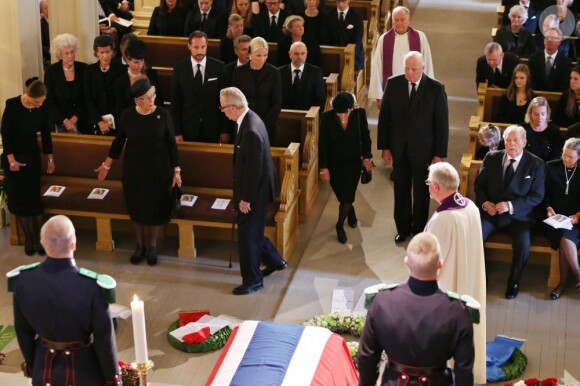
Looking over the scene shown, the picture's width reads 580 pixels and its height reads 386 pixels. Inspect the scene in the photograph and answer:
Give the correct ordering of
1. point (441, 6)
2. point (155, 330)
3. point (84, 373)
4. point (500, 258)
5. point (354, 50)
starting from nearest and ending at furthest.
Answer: point (84, 373), point (155, 330), point (500, 258), point (354, 50), point (441, 6)

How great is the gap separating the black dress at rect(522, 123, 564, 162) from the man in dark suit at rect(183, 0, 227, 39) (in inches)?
160

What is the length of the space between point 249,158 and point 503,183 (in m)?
1.99

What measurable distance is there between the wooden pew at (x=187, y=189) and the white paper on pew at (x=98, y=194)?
0.04 metres

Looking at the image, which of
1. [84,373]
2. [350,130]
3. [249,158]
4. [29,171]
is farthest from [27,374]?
[350,130]

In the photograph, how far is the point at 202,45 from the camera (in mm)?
8688

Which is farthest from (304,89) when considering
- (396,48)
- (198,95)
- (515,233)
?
(515,233)

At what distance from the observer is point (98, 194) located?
8.55m

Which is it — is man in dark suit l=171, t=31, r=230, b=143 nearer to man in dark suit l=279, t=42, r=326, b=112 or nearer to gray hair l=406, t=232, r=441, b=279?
man in dark suit l=279, t=42, r=326, b=112

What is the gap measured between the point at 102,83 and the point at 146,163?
1.33 m

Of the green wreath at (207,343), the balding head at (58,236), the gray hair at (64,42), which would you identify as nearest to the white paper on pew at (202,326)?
the green wreath at (207,343)

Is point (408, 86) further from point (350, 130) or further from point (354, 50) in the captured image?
point (354, 50)

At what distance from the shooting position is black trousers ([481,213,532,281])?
7.75 m

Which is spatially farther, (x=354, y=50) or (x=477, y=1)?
(x=477, y=1)

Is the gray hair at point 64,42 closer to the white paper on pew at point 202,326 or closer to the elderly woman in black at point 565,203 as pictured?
the white paper on pew at point 202,326
